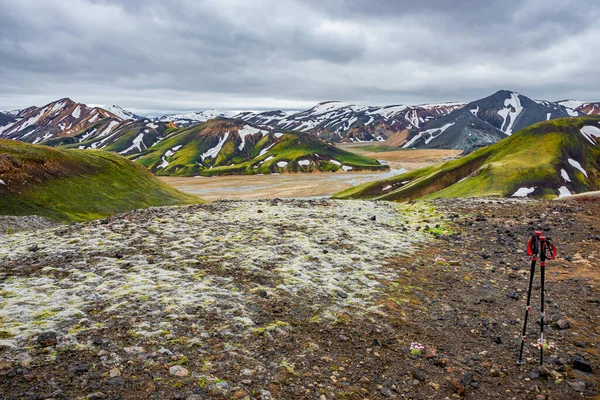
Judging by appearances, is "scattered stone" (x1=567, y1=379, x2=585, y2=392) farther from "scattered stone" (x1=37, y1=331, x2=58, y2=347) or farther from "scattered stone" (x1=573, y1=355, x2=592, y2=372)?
"scattered stone" (x1=37, y1=331, x2=58, y2=347)

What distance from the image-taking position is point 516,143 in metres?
129

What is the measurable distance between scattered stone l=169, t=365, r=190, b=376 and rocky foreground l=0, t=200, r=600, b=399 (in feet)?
0.14

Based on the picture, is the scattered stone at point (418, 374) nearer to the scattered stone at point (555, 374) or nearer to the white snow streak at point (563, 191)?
the scattered stone at point (555, 374)

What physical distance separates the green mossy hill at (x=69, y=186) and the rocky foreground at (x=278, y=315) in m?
36.7

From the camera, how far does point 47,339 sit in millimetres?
8953

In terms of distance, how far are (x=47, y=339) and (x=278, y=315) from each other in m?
6.37

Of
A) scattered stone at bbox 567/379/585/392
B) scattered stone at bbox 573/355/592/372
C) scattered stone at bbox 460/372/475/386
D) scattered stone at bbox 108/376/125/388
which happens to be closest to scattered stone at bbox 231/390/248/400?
scattered stone at bbox 108/376/125/388

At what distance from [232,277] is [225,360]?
5.50 m

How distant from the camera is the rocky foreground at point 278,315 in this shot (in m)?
A: 8.41

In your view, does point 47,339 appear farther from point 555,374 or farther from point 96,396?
point 555,374

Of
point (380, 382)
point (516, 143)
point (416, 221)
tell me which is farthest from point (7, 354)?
point (516, 143)

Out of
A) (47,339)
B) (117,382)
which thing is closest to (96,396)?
(117,382)

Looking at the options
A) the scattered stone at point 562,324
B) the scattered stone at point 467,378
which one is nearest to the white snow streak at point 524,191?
the scattered stone at point 562,324

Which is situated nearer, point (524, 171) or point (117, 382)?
point (117, 382)
